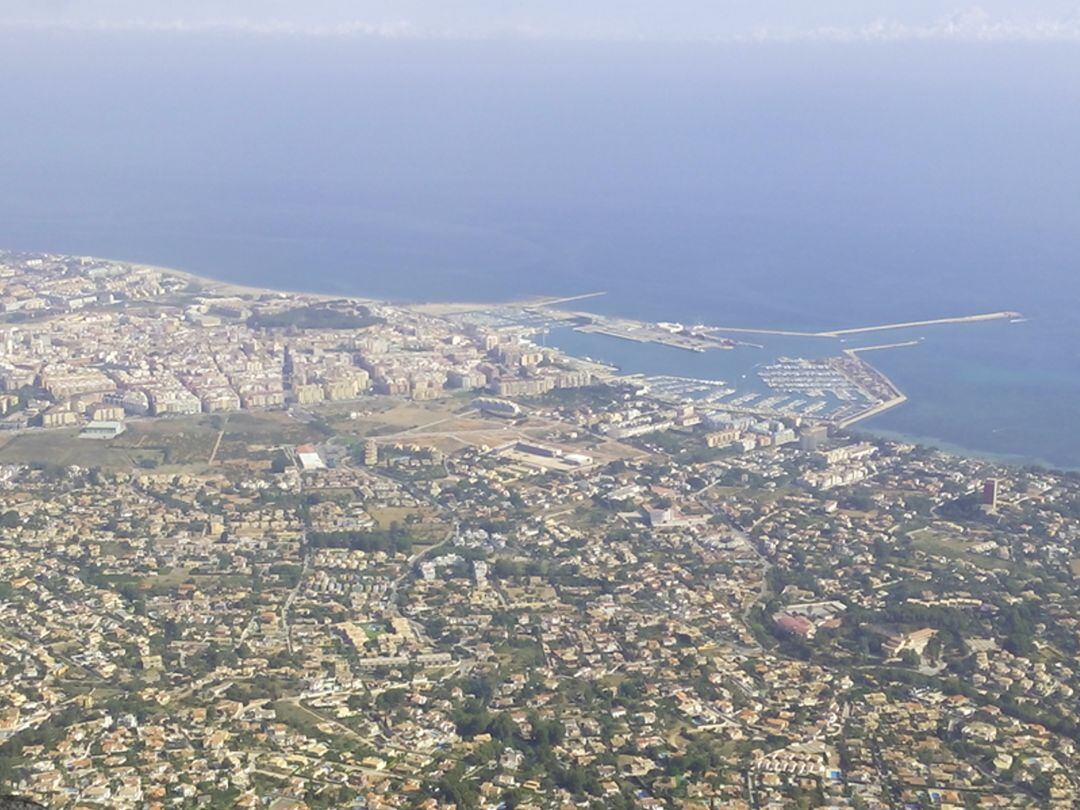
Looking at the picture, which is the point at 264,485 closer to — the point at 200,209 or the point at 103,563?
the point at 103,563

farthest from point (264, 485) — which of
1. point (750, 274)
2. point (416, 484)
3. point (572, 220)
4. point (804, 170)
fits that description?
point (804, 170)

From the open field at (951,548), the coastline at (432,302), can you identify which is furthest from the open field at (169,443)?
the open field at (951,548)

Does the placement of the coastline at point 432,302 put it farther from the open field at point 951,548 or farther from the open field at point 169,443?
the open field at point 169,443

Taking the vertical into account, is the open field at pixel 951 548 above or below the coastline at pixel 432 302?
above

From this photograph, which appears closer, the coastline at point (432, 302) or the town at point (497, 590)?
the town at point (497, 590)

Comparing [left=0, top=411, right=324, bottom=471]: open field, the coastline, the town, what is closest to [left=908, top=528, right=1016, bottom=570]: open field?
the town

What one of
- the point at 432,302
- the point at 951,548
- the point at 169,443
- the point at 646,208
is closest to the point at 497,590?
the point at 951,548

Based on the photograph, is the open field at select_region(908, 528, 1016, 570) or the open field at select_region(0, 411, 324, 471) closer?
the open field at select_region(908, 528, 1016, 570)

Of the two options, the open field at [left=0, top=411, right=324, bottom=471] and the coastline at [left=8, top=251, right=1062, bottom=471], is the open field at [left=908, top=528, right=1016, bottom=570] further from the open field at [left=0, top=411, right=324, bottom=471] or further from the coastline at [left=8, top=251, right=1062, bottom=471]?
the open field at [left=0, top=411, right=324, bottom=471]

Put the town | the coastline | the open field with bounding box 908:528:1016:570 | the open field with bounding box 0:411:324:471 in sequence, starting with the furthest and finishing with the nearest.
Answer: the coastline < the open field with bounding box 0:411:324:471 < the open field with bounding box 908:528:1016:570 < the town
